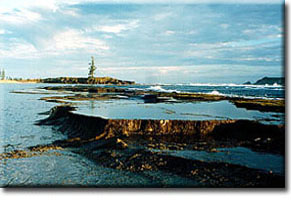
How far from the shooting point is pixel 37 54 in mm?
6531

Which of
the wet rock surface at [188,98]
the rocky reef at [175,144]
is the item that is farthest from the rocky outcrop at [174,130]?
the wet rock surface at [188,98]

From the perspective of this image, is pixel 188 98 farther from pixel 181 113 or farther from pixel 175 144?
pixel 175 144

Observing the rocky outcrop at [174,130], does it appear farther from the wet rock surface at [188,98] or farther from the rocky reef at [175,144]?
the wet rock surface at [188,98]

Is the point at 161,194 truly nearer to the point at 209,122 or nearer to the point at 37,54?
the point at 209,122

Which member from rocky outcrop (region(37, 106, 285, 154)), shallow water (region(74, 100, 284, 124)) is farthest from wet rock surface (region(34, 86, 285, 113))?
rocky outcrop (region(37, 106, 285, 154))

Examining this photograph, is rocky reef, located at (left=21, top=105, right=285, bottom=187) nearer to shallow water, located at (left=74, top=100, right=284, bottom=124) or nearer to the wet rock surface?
shallow water, located at (left=74, top=100, right=284, bottom=124)

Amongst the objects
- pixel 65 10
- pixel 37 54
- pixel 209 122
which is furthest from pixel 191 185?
pixel 37 54

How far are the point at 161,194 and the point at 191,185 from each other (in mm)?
469

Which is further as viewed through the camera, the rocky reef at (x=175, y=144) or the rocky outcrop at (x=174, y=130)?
the rocky outcrop at (x=174, y=130)

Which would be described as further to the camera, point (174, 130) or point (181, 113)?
point (181, 113)

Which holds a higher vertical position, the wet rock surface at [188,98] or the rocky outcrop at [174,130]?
the wet rock surface at [188,98]

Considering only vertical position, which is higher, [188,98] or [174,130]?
[188,98]

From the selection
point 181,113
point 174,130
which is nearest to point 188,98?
point 181,113

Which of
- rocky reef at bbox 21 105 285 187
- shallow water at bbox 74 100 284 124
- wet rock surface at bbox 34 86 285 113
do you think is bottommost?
rocky reef at bbox 21 105 285 187
